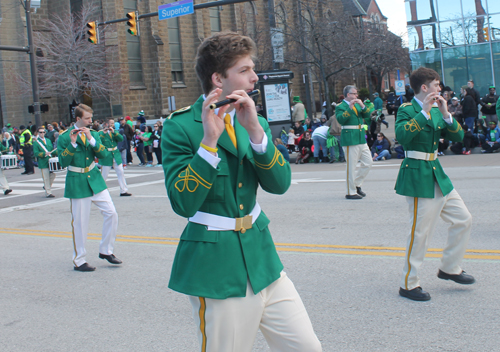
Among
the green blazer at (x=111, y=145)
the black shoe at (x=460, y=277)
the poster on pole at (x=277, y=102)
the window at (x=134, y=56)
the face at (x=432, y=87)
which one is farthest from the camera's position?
the window at (x=134, y=56)

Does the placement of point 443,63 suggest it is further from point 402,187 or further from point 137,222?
point 402,187

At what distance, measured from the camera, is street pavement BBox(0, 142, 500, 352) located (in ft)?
14.8

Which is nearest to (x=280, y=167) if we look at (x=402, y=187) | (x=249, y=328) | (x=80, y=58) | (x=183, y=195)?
(x=183, y=195)

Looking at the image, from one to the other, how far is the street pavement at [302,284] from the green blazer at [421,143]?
98 centimetres

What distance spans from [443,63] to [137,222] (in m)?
19.0

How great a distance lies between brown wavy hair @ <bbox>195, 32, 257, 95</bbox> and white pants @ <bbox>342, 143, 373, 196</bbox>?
8.26 metres

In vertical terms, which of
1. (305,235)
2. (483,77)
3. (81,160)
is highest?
(483,77)

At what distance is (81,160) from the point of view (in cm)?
726

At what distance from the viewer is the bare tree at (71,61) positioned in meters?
36.6

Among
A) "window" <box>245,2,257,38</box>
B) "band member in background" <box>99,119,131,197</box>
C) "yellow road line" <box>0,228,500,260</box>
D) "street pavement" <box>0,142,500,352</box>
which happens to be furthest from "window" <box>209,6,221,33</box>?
"yellow road line" <box>0,228,500,260</box>

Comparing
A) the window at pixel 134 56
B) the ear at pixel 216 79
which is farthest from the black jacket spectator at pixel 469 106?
the window at pixel 134 56

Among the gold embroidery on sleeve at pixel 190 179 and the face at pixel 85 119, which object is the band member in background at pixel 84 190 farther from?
the gold embroidery on sleeve at pixel 190 179

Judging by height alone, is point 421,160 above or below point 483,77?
below

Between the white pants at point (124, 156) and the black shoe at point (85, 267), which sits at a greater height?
the white pants at point (124, 156)
